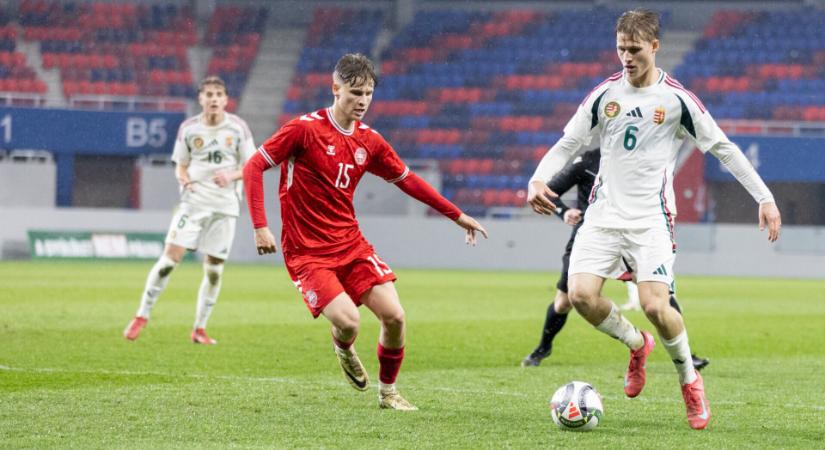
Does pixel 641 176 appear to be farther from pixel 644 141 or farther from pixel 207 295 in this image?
pixel 207 295

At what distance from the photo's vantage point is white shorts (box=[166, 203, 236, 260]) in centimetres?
1063

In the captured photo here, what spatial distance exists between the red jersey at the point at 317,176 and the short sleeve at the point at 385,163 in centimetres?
6

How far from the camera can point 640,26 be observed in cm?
609

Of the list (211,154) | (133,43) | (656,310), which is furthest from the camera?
(133,43)

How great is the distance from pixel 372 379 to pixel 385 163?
1882 millimetres

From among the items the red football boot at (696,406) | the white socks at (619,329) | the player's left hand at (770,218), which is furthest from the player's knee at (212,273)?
the player's left hand at (770,218)

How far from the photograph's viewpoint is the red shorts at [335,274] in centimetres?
650

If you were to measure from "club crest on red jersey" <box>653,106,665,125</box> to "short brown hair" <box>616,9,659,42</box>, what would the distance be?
0.35 metres

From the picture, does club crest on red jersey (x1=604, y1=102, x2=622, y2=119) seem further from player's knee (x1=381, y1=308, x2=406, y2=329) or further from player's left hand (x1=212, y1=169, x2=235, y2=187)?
player's left hand (x1=212, y1=169, x2=235, y2=187)

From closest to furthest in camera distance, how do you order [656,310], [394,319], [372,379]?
[656,310] → [394,319] → [372,379]

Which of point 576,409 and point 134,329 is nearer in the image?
point 576,409

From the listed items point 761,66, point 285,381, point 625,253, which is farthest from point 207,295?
point 761,66

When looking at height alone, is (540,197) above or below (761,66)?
above

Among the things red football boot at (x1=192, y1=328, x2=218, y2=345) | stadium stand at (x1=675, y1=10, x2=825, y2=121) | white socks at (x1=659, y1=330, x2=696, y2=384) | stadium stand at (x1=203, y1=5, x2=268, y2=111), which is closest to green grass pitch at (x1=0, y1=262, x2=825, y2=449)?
red football boot at (x1=192, y1=328, x2=218, y2=345)
